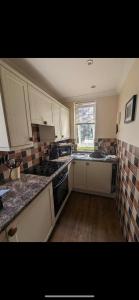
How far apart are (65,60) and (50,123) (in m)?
0.82

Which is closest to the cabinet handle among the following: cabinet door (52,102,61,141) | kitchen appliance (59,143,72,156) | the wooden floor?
the wooden floor

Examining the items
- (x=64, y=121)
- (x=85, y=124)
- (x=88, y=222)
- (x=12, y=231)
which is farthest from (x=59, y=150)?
(x=12, y=231)

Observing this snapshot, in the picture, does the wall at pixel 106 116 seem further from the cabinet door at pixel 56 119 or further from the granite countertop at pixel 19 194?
the granite countertop at pixel 19 194

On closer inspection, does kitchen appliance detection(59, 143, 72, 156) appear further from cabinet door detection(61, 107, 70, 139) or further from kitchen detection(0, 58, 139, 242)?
cabinet door detection(61, 107, 70, 139)

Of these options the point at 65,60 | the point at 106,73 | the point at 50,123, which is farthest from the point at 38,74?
the point at 106,73

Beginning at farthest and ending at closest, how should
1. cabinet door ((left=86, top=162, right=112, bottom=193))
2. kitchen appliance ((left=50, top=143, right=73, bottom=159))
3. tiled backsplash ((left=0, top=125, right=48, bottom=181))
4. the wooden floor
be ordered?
kitchen appliance ((left=50, top=143, right=73, bottom=159)) → cabinet door ((left=86, top=162, right=112, bottom=193)) → the wooden floor → tiled backsplash ((left=0, top=125, right=48, bottom=181))

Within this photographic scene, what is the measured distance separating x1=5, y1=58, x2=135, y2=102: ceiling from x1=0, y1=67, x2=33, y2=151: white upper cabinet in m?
0.36

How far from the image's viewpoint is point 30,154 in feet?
5.44

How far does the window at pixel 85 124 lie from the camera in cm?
264

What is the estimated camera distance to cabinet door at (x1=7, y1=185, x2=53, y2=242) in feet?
2.69

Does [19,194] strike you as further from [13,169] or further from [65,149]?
[65,149]

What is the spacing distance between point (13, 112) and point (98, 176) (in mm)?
1819
